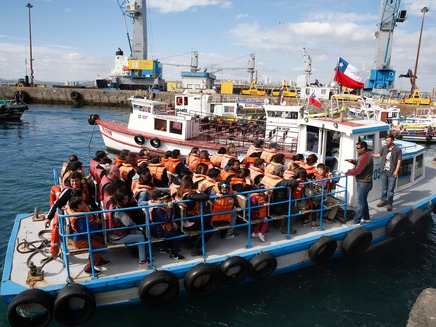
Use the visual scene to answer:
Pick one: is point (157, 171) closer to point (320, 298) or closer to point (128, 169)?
point (128, 169)

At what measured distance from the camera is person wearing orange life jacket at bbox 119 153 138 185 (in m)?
8.00

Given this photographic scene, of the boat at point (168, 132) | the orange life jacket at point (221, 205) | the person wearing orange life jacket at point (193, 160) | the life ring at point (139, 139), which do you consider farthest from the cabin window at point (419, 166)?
the life ring at point (139, 139)

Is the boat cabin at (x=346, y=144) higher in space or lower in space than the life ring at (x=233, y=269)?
higher

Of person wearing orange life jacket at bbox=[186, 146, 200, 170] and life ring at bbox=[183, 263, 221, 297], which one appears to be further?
person wearing orange life jacket at bbox=[186, 146, 200, 170]

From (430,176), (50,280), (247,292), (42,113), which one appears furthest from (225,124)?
(42,113)

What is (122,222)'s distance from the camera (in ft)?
18.7

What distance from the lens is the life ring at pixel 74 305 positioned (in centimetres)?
532

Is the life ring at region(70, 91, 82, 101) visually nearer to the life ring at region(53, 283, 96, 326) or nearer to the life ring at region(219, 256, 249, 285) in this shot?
the life ring at region(53, 283, 96, 326)

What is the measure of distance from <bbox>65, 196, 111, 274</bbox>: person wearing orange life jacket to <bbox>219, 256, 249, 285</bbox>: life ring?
2.16 m

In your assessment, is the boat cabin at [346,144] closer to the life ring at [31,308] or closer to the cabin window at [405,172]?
the cabin window at [405,172]

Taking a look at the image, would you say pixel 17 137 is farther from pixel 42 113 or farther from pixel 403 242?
pixel 403 242

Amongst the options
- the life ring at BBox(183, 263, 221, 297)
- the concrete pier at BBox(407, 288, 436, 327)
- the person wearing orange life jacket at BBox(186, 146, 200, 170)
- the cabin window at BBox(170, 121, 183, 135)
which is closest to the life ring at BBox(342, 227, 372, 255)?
the concrete pier at BBox(407, 288, 436, 327)

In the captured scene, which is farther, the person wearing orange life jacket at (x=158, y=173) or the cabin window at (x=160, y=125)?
the cabin window at (x=160, y=125)

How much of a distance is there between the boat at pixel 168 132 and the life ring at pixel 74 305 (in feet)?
39.1
